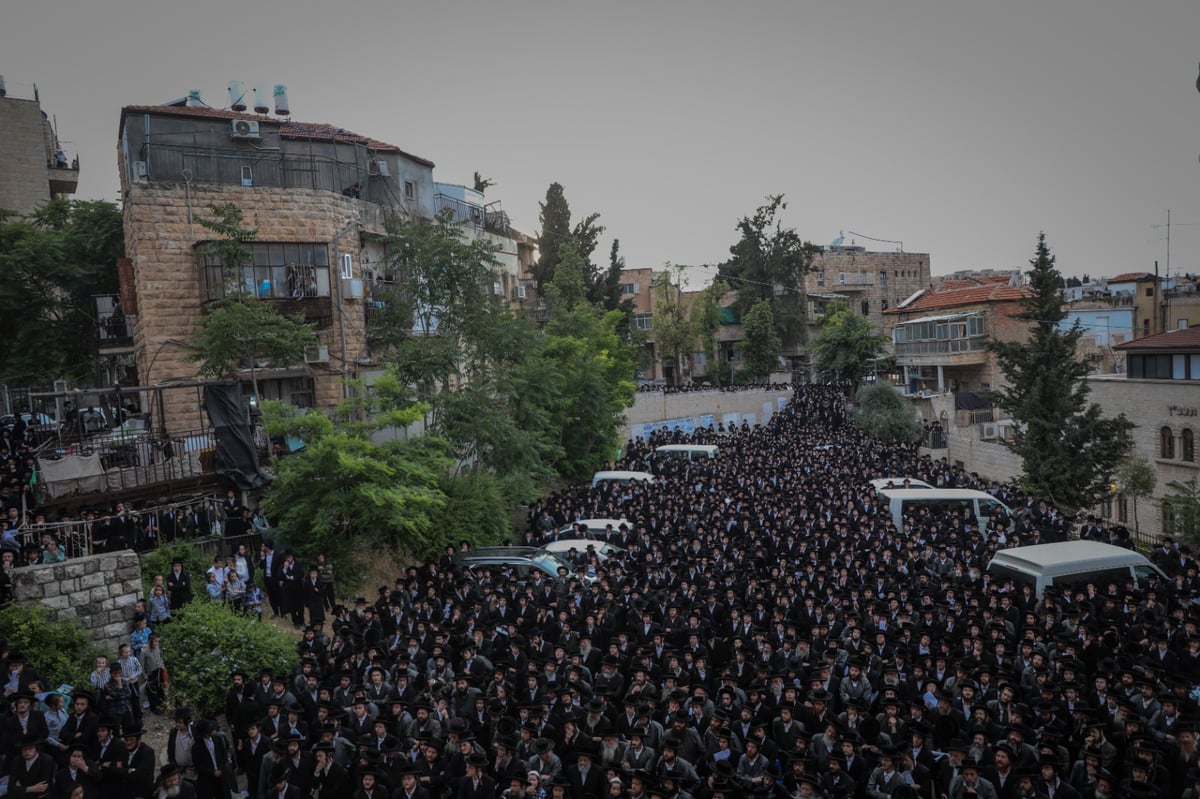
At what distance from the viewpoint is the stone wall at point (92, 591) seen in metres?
10.7

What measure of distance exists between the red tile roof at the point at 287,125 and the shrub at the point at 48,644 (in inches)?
563

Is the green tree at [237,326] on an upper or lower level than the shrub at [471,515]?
upper

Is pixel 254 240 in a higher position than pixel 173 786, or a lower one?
higher

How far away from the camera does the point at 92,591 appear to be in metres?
11.1

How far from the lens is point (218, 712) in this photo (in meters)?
11.0

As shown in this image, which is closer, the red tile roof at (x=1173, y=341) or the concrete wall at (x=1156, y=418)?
the red tile roof at (x=1173, y=341)

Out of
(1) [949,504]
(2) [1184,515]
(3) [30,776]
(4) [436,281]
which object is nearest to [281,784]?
(3) [30,776]

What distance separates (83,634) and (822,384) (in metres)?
35.3

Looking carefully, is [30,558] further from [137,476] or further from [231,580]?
[137,476]

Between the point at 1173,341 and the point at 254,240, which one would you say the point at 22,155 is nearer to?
the point at 254,240

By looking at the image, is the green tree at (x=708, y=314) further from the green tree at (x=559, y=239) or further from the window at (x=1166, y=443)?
the window at (x=1166, y=443)

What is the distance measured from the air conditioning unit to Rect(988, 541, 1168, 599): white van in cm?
1881

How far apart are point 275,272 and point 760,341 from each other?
99.0 feet

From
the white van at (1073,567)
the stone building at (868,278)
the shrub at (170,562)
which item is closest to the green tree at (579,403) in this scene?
the shrub at (170,562)
